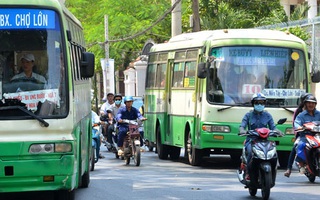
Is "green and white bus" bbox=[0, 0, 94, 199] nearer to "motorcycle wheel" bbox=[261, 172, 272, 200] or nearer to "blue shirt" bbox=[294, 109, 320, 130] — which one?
"motorcycle wheel" bbox=[261, 172, 272, 200]

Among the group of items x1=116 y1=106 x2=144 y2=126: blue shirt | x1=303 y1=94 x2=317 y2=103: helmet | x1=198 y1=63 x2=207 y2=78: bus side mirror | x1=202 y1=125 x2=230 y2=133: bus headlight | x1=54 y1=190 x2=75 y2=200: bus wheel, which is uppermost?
x1=198 y1=63 x2=207 y2=78: bus side mirror

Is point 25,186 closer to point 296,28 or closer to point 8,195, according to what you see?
point 8,195

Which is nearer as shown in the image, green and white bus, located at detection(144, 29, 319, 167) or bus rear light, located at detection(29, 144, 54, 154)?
bus rear light, located at detection(29, 144, 54, 154)

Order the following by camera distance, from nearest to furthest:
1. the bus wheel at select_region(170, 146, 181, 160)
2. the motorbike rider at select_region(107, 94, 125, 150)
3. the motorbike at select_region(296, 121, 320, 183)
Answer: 1. the motorbike at select_region(296, 121, 320, 183)
2. the bus wheel at select_region(170, 146, 181, 160)
3. the motorbike rider at select_region(107, 94, 125, 150)

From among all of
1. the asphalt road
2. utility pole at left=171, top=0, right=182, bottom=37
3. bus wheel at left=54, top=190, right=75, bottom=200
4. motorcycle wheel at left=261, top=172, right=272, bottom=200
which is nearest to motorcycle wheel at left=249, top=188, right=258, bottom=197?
the asphalt road

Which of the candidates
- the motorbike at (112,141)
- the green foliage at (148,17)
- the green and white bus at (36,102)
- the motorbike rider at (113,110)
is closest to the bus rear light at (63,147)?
the green and white bus at (36,102)

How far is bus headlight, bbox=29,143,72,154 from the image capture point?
11.8 metres

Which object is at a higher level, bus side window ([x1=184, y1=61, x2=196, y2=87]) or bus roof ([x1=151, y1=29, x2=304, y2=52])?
bus roof ([x1=151, y1=29, x2=304, y2=52])

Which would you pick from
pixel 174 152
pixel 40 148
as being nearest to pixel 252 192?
pixel 40 148

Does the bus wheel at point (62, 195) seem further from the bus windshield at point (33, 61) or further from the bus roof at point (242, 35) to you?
the bus roof at point (242, 35)

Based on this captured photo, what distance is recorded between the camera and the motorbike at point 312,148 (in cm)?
1634

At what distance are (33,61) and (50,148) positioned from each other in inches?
44.7

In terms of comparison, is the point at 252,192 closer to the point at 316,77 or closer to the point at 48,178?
the point at 48,178

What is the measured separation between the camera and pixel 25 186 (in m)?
11.8
